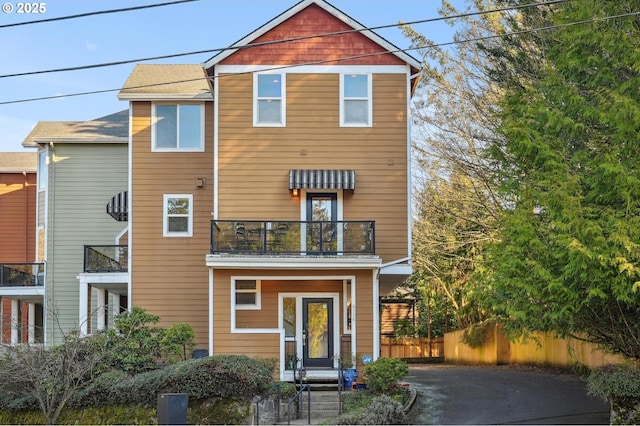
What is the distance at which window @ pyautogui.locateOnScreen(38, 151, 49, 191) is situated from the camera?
2934cm

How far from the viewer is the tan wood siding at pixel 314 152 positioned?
2423 centimetres

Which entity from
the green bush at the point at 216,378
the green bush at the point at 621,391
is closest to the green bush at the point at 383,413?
the green bush at the point at 216,378

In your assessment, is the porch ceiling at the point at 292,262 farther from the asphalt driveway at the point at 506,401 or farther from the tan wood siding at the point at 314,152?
the asphalt driveway at the point at 506,401

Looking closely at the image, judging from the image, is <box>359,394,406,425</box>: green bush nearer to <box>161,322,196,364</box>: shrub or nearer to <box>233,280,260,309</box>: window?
<box>161,322,196,364</box>: shrub

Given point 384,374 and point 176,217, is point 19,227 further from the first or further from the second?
point 384,374

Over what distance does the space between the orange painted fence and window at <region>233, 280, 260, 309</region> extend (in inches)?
792

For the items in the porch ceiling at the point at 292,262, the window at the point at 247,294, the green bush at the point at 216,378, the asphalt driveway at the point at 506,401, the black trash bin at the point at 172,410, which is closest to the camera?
the black trash bin at the point at 172,410

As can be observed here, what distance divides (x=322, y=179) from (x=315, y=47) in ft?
12.6

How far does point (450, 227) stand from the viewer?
30.8 metres

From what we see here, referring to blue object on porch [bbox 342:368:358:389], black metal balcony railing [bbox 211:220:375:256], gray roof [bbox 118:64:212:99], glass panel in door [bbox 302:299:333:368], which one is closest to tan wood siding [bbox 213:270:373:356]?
black metal balcony railing [bbox 211:220:375:256]

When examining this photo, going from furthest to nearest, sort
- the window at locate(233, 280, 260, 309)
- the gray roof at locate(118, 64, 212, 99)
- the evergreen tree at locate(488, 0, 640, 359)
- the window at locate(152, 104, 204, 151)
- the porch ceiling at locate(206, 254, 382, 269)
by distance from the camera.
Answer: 1. the window at locate(152, 104, 204, 151)
2. the gray roof at locate(118, 64, 212, 99)
3. the window at locate(233, 280, 260, 309)
4. the porch ceiling at locate(206, 254, 382, 269)
5. the evergreen tree at locate(488, 0, 640, 359)

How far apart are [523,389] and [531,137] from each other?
8916mm

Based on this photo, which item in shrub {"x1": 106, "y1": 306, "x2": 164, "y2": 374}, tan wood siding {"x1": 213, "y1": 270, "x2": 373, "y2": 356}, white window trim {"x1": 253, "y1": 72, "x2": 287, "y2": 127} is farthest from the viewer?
white window trim {"x1": 253, "y1": 72, "x2": 287, "y2": 127}

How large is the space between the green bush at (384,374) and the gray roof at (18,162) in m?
17.9
